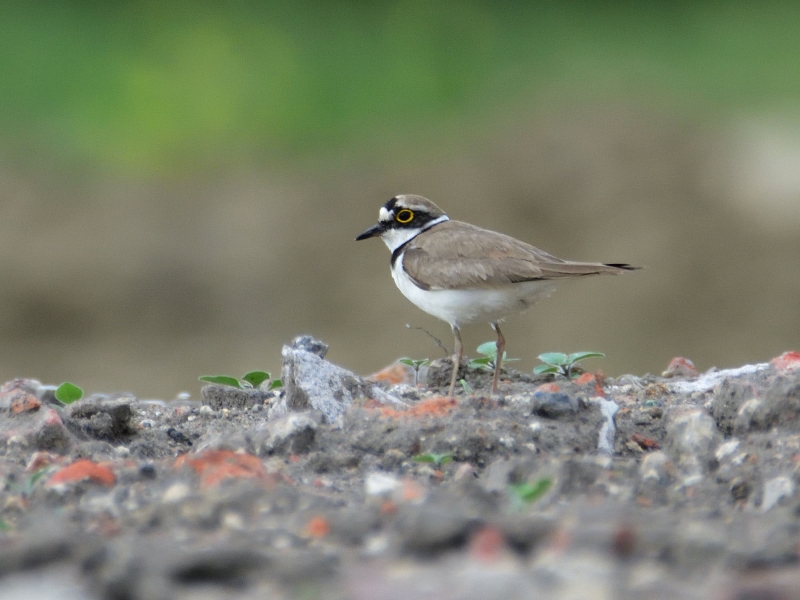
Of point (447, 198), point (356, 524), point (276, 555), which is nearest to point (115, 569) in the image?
point (276, 555)

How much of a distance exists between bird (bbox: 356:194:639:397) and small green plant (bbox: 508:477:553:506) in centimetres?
194

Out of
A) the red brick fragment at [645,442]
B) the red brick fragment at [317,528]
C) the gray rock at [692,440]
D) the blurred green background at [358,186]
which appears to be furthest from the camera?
the blurred green background at [358,186]

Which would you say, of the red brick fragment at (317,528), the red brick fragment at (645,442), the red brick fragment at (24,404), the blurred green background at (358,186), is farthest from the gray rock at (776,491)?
the blurred green background at (358,186)

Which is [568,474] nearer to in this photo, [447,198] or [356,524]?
[356,524]

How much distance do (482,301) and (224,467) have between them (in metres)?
2.36

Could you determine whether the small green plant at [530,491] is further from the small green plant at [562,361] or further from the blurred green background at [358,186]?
the blurred green background at [358,186]

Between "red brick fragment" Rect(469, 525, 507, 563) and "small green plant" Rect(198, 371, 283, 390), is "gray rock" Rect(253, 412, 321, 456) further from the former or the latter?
"red brick fragment" Rect(469, 525, 507, 563)

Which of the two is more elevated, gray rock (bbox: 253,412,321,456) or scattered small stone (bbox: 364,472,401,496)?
gray rock (bbox: 253,412,321,456)

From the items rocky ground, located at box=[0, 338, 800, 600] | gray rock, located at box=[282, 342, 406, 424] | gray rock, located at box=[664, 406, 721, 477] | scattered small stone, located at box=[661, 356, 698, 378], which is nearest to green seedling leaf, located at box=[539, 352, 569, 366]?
rocky ground, located at box=[0, 338, 800, 600]

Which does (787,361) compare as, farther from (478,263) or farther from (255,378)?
(255,378)

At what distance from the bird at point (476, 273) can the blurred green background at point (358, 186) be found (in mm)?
Result: 6499

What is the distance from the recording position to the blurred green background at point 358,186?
12.5 m

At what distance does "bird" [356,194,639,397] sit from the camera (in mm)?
4863

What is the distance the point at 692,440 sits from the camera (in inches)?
127
